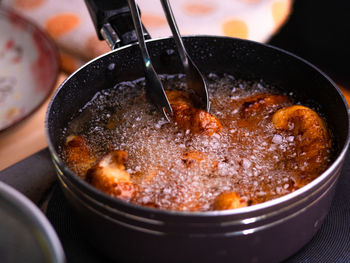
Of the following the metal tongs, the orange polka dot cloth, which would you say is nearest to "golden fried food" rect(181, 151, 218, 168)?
the metal tongs

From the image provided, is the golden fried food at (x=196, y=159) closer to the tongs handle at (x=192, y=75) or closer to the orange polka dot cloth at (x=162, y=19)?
the tongs handle at (x=192, y=75)

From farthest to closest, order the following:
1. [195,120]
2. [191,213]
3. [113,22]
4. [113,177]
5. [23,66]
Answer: [23,66] → [113,22] → [195,120] → [113,177] → [191,213]

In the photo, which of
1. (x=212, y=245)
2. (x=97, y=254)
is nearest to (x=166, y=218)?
(x=212, y=245)

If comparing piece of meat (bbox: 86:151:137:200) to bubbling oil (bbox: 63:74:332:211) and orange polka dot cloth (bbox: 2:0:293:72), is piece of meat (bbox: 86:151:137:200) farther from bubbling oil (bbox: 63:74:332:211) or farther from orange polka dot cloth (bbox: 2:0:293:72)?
orange polka dot cloth (bbox: 2:0:293:72)

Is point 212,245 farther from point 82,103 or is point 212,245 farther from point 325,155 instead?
point 82,103

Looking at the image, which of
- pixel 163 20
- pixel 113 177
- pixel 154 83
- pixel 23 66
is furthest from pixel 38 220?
pixel 163 20

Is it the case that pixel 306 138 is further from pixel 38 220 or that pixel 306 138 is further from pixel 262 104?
pixel 38 220
